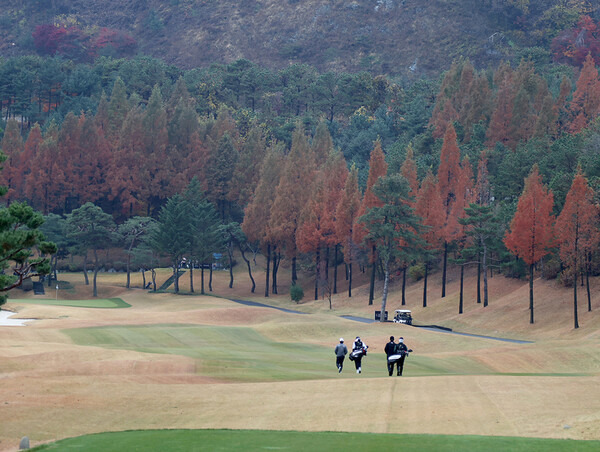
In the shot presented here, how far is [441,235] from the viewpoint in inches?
3068

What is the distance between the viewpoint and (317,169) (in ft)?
373

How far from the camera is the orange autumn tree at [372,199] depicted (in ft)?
277

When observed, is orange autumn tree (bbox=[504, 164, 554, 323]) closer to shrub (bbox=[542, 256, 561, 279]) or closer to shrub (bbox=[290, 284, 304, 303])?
shrub (bbox=[542, 256, 561, 279])

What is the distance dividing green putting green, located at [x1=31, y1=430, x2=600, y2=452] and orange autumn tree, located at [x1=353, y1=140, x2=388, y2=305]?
62.0 m

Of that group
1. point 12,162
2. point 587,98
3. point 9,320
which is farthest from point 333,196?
point 12,162

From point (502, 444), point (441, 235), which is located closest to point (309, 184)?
point (441, 235)

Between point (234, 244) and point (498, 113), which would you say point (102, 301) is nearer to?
point (234, 244)

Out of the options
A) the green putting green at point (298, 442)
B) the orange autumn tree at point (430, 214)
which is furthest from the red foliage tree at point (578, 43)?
the green putting green at point (298, 442)

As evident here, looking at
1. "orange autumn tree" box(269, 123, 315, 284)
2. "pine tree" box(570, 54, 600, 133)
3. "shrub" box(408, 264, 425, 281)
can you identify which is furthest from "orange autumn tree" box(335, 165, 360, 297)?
"pine tree" box(570, 54, 600, 133)

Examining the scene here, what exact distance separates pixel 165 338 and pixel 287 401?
25316 millimetres

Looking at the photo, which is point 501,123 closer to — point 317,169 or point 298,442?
point 317,169

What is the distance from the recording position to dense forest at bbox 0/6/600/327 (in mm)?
73812

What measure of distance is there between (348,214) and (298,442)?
6913 centimetres

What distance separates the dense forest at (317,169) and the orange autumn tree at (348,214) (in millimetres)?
165
